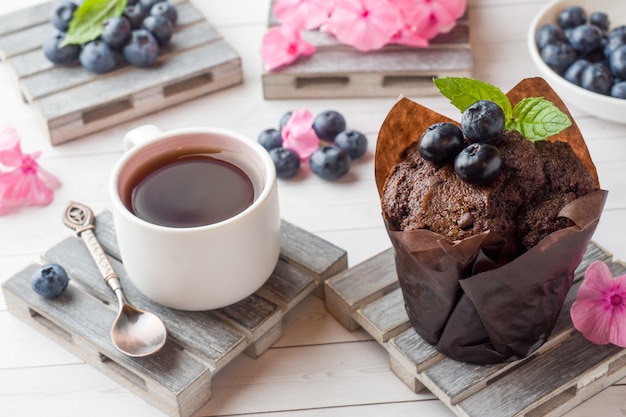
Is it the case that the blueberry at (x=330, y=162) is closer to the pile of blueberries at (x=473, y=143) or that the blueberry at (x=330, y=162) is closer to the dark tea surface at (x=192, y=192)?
the dark tea surface at (x=192, y=192)

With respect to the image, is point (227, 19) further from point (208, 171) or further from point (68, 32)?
point (208, 171)

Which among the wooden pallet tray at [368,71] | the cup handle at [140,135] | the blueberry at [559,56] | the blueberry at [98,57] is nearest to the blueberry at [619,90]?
the blueberry at [559,56]

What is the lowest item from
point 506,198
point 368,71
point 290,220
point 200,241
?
point 290,220

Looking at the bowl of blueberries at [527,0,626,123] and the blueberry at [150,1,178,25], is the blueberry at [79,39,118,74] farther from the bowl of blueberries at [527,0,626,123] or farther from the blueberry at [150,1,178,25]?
the bowl of blueberries at [527,0,626,123]

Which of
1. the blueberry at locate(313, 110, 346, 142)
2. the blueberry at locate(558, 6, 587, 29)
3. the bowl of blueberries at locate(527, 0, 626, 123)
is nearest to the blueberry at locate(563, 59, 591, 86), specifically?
the bowl of blueberries at locate(527, 0, 626, 123)

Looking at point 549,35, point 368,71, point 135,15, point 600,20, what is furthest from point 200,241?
point 600,20

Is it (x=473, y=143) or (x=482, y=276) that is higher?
(x=473, y=143)

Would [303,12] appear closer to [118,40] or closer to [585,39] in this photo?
[118,40]
